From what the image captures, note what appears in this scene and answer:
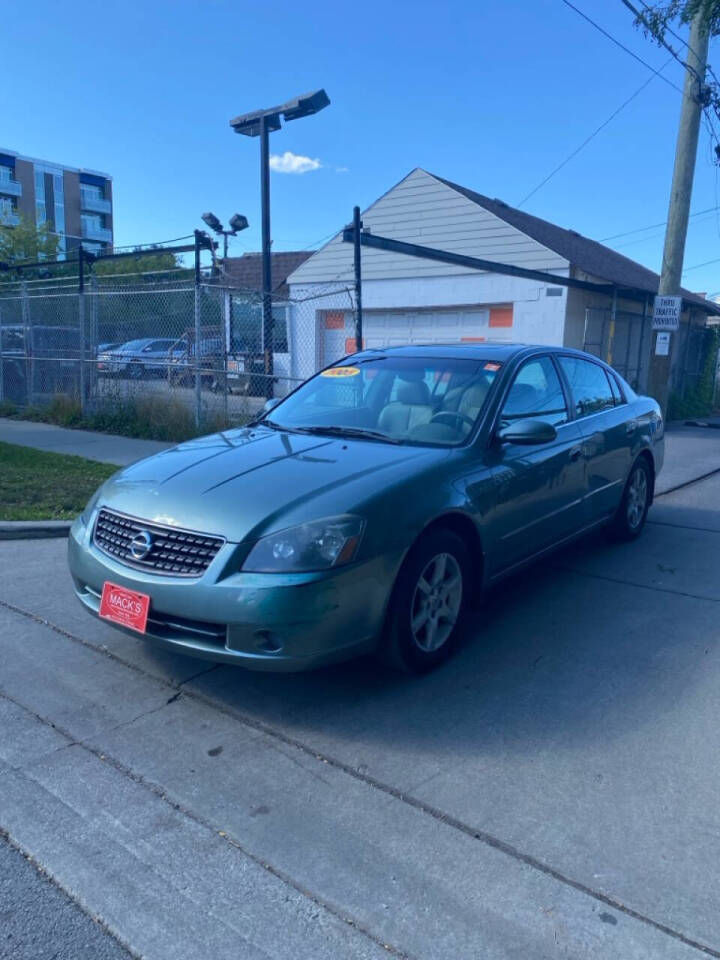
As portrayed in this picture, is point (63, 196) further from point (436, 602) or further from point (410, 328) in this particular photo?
point (436, 602)

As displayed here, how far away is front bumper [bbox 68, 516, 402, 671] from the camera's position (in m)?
3.12

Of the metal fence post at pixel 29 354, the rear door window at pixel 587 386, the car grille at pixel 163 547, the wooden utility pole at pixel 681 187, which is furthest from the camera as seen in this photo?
the metal fence post at pixel 29 354

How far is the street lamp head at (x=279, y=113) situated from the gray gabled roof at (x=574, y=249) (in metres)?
6.77

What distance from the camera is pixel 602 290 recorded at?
16.5 metres

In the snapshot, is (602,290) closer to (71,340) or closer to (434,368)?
(71,340)

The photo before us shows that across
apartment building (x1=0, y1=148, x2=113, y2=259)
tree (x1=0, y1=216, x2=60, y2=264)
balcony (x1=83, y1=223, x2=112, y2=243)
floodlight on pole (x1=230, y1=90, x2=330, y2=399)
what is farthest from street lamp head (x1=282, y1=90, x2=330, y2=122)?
balcony (x1=83, y1=223, x2=112, y2=243)

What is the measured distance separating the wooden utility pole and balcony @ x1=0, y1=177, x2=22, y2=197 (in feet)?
217

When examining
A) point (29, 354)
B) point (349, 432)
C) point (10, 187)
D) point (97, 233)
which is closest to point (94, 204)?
point (97, 233)

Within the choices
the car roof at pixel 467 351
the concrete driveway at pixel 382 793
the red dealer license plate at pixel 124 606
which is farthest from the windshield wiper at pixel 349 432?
the red dealer license plate at pixel 124 606

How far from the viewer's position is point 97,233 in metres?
76.2

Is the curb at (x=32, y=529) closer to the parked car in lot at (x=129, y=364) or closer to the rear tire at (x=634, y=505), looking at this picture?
the rear tire at (x=634, y=505)

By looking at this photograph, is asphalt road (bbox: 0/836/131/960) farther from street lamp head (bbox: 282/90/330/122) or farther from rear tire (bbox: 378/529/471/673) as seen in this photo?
street lamp head (bbox: 282/90/330/122)

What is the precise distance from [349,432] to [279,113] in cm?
932

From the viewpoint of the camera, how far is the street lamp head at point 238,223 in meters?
14.4
